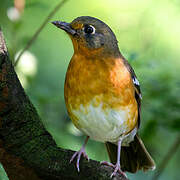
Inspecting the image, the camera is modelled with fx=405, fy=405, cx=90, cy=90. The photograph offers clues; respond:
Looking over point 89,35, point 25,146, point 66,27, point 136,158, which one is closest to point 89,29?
point 89,35

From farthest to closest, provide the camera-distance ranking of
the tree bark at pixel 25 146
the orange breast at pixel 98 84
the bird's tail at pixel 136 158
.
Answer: the bird's tail at pixel 136 158
the orange breast at pixel 98 84
the tree bark at pixel 25 146

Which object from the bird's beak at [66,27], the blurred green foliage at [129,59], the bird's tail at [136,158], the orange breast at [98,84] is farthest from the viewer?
the bird's tail at [136,158]

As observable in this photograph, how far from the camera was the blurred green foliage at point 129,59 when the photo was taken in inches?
184

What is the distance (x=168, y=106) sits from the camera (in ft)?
15.4

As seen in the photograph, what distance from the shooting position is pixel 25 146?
3.37 m

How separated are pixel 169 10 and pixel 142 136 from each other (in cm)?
202

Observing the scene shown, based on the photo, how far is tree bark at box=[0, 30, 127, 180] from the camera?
313 cm

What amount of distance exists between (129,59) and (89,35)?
1.63 ft

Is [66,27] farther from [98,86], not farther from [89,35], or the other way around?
[98,86]

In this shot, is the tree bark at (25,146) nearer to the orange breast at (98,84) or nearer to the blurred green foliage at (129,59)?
the orange breast at (98,84)

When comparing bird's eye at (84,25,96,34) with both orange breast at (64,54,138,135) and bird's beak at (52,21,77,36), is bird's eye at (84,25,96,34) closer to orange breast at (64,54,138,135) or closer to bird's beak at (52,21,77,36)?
bird's beak at (52,21,77,36)

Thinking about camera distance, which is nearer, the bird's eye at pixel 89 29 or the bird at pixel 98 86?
the bird at pixel 98 86

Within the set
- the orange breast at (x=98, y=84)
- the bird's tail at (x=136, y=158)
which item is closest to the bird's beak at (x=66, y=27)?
the orange breast at (x=98, y=84)

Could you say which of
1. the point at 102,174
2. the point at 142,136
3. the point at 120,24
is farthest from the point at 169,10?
the point at 102,174
